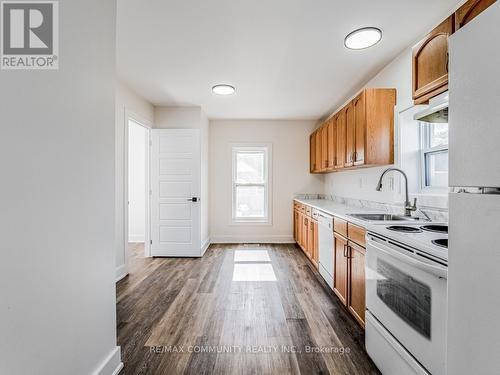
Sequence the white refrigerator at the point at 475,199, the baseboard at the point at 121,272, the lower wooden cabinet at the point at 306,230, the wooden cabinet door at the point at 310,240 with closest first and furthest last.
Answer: the white refrigerator at the point at 475,199 → the baseboard at the point at 121,272 → the lower wooden cabinet at the point at 306,230 → the wooden cabinet door at the point at 310,240

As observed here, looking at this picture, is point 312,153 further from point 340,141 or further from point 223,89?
point 223,89

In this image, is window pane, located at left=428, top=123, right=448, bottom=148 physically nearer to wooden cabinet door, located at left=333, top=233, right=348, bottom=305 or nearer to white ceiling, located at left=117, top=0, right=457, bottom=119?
white ceiling, located at left=117, top=0, right=457, bottom=119

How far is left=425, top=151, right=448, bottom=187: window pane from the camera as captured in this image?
89.7 inches

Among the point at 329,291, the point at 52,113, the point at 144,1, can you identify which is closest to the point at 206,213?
the point at 329,291

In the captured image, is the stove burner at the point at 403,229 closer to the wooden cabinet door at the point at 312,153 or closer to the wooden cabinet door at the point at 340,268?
the wooden cabinet door at the point at 340,268

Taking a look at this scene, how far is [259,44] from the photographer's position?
8.18ft

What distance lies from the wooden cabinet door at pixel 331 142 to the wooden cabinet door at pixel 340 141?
0.13 m

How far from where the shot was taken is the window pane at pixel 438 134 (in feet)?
7.51

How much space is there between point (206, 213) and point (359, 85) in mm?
3410

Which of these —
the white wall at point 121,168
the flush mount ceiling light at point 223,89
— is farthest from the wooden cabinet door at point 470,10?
the white wall at point 121,168

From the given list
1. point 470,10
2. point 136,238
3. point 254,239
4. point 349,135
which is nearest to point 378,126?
point 349,135

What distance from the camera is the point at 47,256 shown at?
116 centimetres

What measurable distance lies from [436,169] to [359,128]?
0.87 metres

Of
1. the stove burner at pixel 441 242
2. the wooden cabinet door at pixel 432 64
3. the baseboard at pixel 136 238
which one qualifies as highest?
the wooden cabinet door at pixel 432 64
